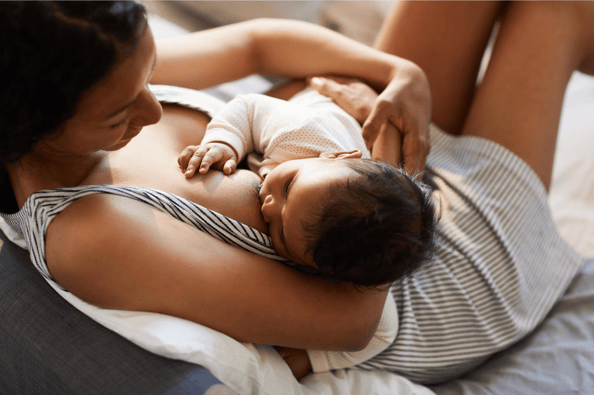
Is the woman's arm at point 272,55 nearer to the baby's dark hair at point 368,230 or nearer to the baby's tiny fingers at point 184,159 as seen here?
the baby's tiny fingers at point 184,159

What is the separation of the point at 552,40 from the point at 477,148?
36cm

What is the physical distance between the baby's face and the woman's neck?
14.2 inches

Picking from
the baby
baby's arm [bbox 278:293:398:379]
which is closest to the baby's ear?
the baby

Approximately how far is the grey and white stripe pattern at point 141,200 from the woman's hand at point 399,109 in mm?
450

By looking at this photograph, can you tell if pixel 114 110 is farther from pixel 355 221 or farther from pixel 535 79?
pixel 535 79

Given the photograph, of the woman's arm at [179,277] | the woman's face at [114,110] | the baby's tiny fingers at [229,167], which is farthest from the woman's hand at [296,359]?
the woman's face at [114,110]

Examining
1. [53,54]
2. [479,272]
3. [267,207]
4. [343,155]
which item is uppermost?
[53,54]

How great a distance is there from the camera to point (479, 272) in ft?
3.39

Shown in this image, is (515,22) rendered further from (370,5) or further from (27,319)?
(27,319)

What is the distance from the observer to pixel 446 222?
3.58 feet

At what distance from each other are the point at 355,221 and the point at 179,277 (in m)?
0.32

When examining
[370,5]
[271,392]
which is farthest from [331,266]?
[370,5]

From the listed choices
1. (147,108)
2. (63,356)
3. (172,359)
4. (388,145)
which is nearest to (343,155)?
(388,145)

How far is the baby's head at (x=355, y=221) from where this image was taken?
0.75 m
